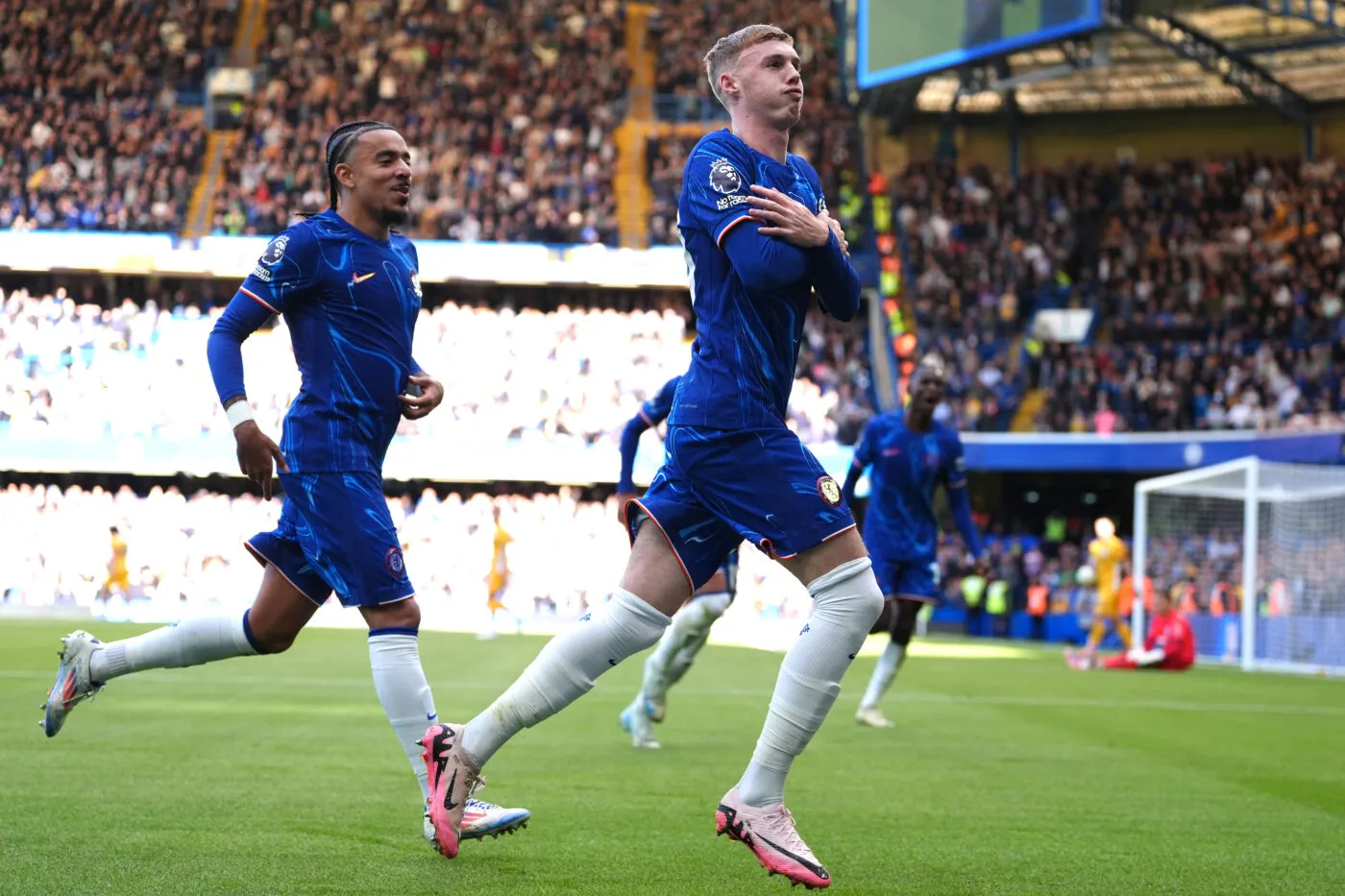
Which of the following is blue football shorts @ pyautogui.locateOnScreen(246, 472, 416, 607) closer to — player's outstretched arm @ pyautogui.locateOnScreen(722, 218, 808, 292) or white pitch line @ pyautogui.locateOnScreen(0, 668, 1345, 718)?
player's outstretched arm @ pyautogui.locateOnScreen(722, 218, 808, 292)

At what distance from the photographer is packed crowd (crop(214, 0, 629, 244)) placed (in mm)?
33750

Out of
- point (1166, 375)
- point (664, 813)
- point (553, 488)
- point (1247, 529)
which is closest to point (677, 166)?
point (553, 488)

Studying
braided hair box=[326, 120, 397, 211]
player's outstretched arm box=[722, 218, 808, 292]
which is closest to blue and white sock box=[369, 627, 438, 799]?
braided hair box=[326, 120, 397, 211]

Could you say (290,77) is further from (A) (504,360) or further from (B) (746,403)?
(B) (746,403)

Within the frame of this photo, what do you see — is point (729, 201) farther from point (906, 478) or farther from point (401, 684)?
point (906, 478)

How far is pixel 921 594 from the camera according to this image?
11117 millimetres

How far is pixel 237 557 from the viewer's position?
99.4 ft

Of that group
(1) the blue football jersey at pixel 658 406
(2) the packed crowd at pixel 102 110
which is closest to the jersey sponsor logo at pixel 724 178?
(1) the blue football jersey at pixel 658 406

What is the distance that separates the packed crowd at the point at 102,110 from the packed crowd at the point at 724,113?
10.1m

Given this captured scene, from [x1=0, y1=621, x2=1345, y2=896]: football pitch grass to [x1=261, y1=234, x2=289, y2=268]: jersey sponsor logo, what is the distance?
1.89 m

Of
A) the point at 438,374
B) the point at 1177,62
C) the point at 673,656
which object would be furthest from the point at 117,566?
the point at 1177,62

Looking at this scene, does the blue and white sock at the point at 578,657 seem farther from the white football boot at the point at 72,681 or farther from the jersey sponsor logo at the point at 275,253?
the white football boot at the point at 72,681

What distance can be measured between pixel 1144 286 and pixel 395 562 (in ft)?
99.2

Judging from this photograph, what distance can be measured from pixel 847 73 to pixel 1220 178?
332 inches
